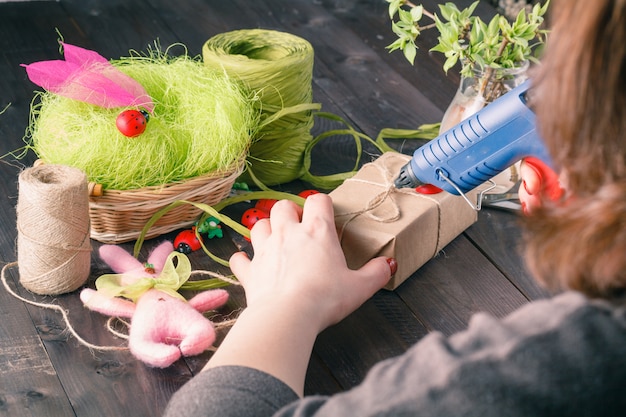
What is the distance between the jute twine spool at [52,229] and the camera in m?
0.84

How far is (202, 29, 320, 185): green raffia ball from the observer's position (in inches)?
41.3

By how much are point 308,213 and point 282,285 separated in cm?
13

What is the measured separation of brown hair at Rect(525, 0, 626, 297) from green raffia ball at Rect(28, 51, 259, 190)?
1.87 ft

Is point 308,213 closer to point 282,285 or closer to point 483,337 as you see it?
point 282,285

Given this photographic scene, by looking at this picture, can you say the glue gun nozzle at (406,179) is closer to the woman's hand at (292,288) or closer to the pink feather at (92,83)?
the woman's hand at (292,288)

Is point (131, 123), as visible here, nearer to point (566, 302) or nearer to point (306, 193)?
point (306, 193)

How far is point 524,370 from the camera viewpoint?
42 cm

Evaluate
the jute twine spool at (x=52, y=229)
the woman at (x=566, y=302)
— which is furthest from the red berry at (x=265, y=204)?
the woman at (x=566, y=302)

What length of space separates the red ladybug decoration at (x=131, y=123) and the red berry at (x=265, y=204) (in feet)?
0.62

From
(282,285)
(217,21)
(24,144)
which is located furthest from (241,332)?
(217,21)

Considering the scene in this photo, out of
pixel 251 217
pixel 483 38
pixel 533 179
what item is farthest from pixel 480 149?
pixel 251 217

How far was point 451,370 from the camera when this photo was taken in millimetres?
437

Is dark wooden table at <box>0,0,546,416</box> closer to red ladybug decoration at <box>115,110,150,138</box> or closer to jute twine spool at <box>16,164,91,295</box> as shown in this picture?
jute twine spool at <box>16,164,91,295</box>

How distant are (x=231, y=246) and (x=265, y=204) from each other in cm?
9
